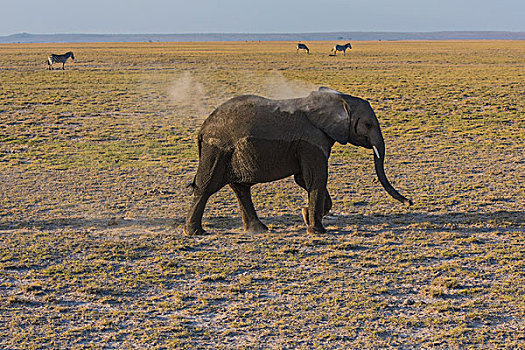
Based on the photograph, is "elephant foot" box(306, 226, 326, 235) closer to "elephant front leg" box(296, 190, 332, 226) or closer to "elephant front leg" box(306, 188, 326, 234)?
"elephant front leg" box(306, 188, 326, 234)

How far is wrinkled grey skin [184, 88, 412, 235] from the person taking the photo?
28.6 ft

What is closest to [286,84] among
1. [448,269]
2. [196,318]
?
[448,269]

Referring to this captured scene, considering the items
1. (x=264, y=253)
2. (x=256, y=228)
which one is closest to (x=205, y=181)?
(x=256, y=228)

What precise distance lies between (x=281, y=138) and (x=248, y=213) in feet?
3.98

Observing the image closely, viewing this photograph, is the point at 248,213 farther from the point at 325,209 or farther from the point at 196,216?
the point at 325,209

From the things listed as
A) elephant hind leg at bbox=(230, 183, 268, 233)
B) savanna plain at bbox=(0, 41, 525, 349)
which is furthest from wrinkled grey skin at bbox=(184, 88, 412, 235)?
savanna plain at bbox=(0, 41, 525, 349)

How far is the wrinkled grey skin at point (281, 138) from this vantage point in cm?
871

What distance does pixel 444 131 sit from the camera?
60.0 feet

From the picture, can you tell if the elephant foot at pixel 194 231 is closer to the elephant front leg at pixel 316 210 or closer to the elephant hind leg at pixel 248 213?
the elephant hind leg at pixel 248 213

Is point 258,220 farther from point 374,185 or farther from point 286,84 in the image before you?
point 374,185

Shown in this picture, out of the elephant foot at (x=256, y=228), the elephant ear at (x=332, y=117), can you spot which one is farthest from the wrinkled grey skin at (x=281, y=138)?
the elephant foot at (x=256, y=228)

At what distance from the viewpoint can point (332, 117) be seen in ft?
28.8

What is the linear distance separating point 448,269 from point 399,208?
9.45ft

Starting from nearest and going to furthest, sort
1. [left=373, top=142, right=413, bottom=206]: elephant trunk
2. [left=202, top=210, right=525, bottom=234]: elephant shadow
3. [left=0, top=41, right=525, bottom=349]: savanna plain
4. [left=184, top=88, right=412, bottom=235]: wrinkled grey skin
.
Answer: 1. [left=0, top=41, right=525, bottom=349]: savanna plain
2. [left=184, top=88, right=412, bottom=235]: wrinkled grey skin
3. [left=373, top=142, right=413, bottom=206]: elephant trunk
4. [left=202, top=210, right=525, bottom=234]: elephant shadow
